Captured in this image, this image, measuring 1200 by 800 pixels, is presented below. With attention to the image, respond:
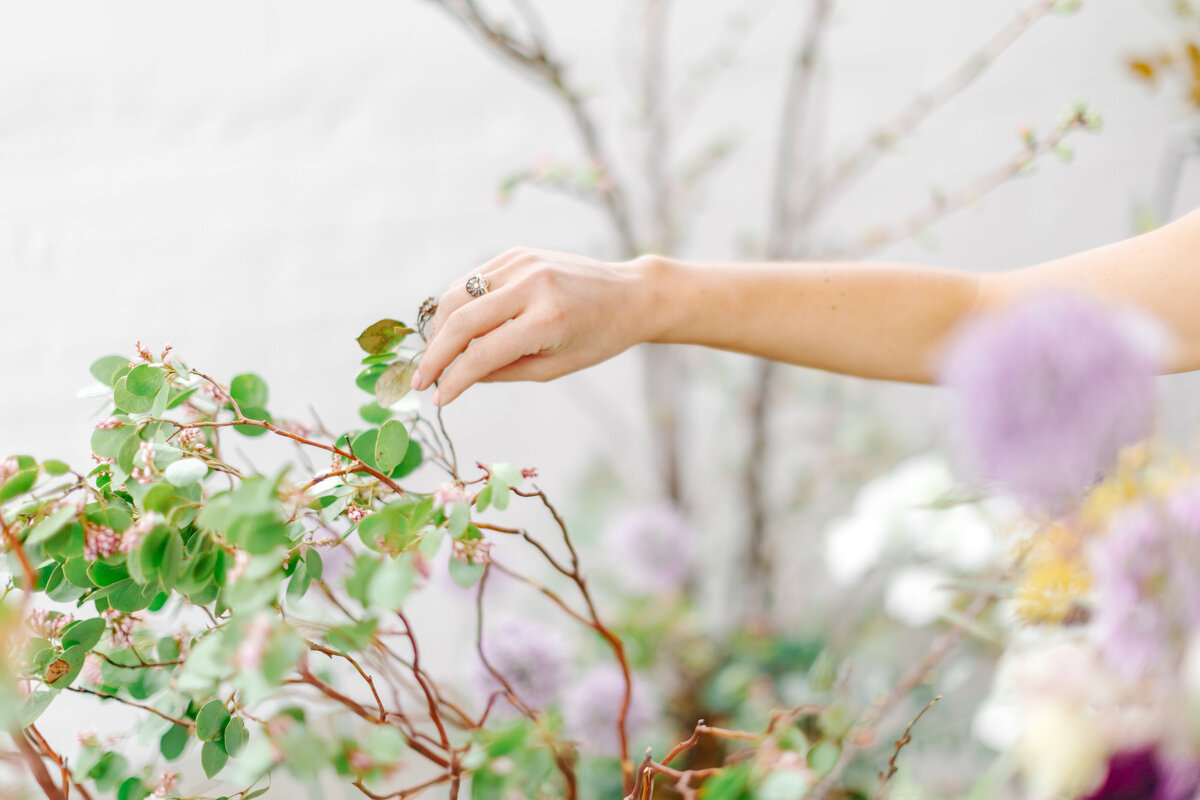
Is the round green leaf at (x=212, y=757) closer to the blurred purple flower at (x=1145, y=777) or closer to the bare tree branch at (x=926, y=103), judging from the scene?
the blurred purple flower at (x=1145, y=777)

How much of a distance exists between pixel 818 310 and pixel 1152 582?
0.36 metres

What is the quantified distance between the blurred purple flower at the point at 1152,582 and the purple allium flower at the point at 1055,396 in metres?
0.01

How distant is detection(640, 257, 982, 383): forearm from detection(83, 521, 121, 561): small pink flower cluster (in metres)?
0.30

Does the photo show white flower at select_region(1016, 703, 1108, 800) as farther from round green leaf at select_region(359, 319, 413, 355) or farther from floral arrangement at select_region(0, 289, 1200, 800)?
round green leaf at select_region(359, 319, 413, 355)

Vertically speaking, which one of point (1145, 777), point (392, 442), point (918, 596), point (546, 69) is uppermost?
point (546, 69)

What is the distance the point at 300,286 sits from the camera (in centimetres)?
97

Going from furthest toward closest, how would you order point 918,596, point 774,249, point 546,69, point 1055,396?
point 774,249
point 918,596
point 546,69
point 1055,396

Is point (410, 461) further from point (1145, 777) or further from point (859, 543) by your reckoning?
point (859, 543)

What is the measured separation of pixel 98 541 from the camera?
0.26 meters

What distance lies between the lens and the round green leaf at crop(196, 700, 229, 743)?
28 centimetres

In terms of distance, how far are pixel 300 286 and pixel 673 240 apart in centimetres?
49

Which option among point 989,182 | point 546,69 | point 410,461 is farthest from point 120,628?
point 989,182

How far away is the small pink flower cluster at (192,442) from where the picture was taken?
30cm

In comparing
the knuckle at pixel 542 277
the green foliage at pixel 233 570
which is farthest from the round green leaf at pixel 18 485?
the knuckle at pixel 542 277
